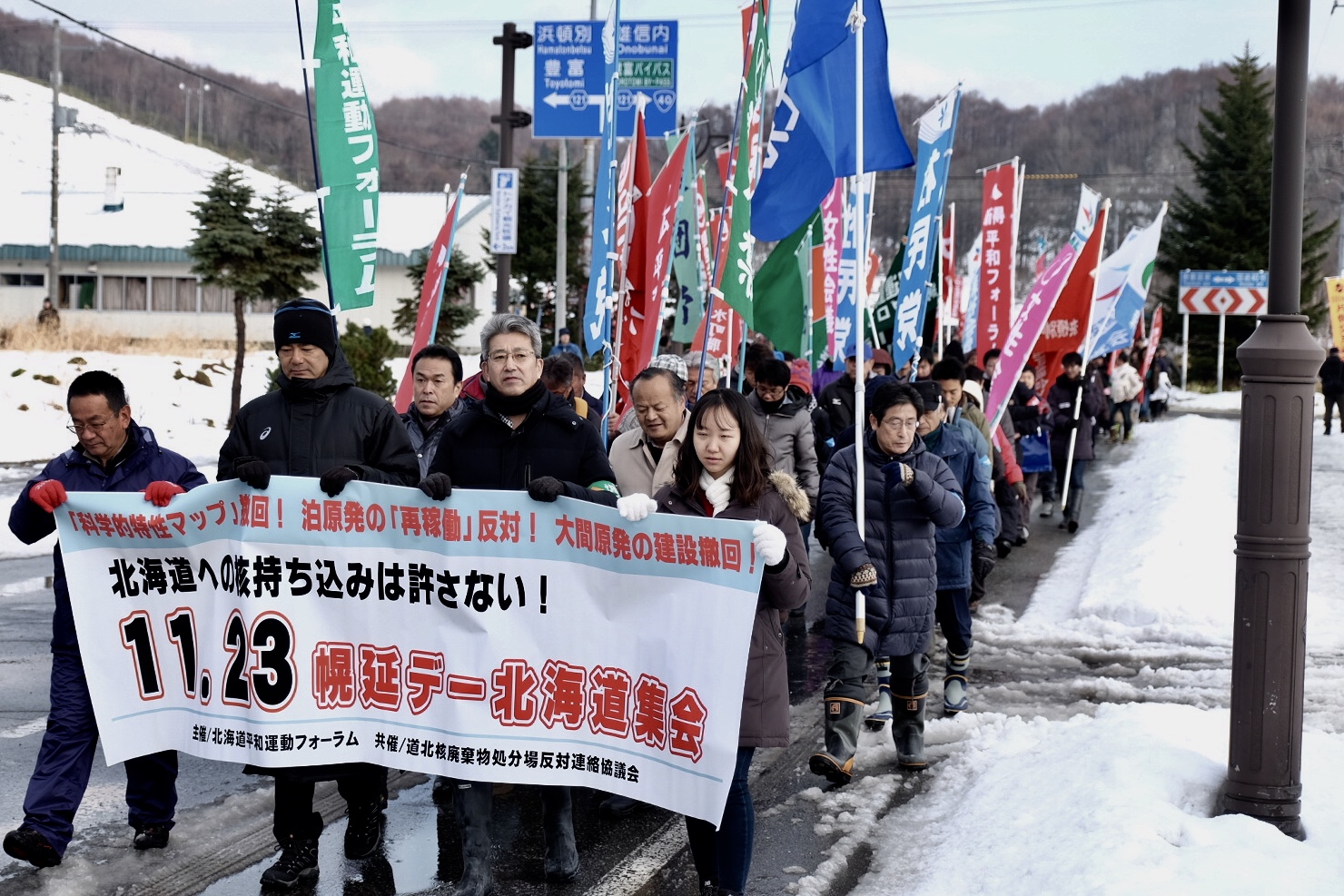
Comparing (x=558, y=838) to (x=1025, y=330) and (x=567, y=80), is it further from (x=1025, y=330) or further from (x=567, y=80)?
(x=567, y=80)

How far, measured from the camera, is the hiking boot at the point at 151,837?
17.3 feet

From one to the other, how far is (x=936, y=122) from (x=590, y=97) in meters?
10.5

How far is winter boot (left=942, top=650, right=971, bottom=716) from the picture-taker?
24.3ft

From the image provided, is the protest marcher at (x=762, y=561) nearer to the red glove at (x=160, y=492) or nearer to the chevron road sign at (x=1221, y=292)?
the red glove at (x=160, y=492)

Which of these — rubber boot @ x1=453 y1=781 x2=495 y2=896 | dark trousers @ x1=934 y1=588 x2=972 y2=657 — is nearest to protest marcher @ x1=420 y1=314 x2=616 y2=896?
rubber boot @ x1=453 y1=781 x2=495 y2=896

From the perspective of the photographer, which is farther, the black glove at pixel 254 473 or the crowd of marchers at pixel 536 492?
the black glove at pixel 254 473

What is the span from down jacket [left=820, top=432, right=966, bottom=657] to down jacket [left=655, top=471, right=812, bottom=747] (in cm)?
145

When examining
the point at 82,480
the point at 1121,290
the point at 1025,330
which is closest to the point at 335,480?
the point at 82,480

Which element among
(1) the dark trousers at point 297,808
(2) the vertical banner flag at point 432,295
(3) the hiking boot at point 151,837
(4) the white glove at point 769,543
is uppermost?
(2) the vertical banner flag at point 432,295

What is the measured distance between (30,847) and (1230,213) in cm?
5488

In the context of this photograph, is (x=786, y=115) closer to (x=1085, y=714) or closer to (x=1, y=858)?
(x=1085, y=714)

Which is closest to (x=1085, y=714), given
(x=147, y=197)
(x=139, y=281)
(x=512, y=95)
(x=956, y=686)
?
(x=956, y=686)

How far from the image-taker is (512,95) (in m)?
20.1

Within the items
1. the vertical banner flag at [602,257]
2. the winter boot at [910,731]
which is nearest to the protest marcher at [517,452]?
the winter boot at [910,731]
